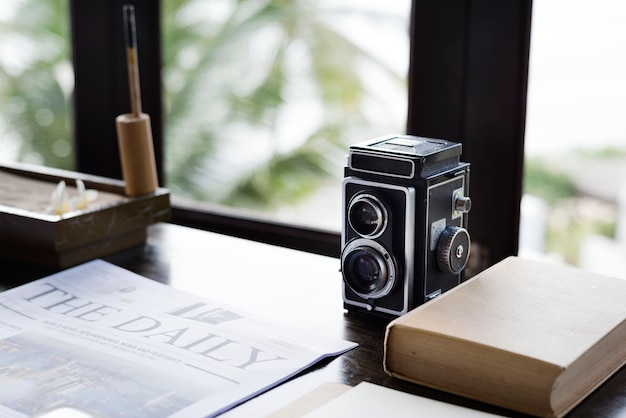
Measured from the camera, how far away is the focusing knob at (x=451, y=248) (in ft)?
3.02

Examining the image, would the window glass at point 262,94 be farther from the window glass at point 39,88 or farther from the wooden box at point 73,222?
the wooden box at point 73,222

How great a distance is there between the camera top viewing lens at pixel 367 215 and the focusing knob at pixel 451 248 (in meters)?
0.07

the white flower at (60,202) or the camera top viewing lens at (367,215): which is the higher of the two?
the camera top viewing lens at (367,215)

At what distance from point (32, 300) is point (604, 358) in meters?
0.60

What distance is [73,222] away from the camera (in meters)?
1.09

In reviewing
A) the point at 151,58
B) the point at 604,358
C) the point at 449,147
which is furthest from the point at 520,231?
the point at 151,58

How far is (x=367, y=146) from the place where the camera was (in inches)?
36.5

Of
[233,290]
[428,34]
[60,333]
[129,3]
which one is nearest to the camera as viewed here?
[60,333]

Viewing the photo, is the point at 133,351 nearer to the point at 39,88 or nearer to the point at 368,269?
the point at 368,269

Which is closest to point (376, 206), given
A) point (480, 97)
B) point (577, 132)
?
point (480, 97)

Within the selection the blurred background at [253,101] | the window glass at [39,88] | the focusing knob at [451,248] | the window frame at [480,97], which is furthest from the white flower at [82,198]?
the window glass at [39,88]

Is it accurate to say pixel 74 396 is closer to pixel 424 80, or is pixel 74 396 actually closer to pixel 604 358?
pixel 604 358

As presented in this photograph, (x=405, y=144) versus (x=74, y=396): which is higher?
(x=405, y=144)

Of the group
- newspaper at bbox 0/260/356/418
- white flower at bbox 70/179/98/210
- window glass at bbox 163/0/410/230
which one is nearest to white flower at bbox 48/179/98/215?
white flower at bbox 70/179/98/210
